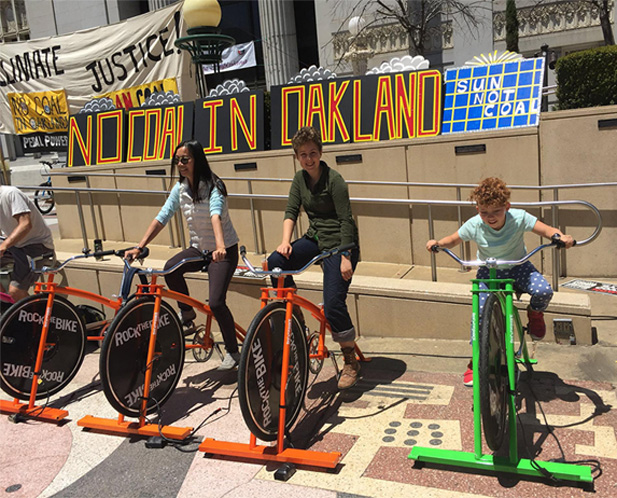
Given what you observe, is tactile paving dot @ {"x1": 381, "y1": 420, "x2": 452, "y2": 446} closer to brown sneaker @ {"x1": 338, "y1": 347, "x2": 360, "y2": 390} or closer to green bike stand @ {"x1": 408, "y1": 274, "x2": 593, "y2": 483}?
green bike stand @ {"x1": 408, "y1": 274, "x2": 593, "y2": 483}

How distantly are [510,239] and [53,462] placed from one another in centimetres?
342

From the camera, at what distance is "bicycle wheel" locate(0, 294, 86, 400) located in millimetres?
4695

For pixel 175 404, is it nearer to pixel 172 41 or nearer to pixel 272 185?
pixel 272 185

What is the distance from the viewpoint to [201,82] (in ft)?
33.9

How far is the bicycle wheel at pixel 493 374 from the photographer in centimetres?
309

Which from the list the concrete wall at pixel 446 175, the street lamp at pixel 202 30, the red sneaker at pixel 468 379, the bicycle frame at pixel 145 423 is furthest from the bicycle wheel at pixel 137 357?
the street lamp at pixel 202 30

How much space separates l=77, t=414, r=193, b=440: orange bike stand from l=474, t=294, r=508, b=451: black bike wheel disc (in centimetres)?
206

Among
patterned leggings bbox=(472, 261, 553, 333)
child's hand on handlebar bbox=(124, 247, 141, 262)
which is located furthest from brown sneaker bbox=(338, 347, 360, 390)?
child's hand on handlebar bbox=(124, 247, 141, 262)

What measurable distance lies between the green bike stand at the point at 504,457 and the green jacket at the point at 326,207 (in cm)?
122

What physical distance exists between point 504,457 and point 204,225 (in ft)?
9.67

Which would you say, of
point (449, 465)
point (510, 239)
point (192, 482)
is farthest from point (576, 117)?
point (192, 482)

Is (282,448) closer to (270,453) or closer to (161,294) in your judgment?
(270,453)

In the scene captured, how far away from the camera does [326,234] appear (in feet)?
14.8

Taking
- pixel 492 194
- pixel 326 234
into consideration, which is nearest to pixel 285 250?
pixel 326 234
